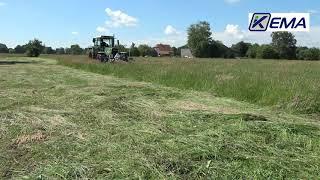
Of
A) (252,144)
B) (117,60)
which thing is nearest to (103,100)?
(252,144)

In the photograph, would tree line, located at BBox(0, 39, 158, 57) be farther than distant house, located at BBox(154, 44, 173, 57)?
No

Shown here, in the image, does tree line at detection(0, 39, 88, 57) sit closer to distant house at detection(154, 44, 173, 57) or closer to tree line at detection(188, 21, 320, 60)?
distant house at detection(154, 44, 173, 57)

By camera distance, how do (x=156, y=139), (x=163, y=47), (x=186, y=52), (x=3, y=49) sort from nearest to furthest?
1. (x=156, y=139)
2. (x=186, y=52)
3. (x=3, y=49)
4. (x=163, y=47)

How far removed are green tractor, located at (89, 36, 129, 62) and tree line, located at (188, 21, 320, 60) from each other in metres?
54.7

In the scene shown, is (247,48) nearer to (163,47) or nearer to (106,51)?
(163,47)

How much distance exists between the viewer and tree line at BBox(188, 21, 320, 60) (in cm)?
8606

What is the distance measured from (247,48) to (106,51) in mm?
73161

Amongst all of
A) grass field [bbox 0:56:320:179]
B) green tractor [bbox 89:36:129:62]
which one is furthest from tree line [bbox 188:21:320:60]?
grass field [bbox 0:56:320:179]

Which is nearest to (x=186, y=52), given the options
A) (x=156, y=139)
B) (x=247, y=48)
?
(x=247, y=48)

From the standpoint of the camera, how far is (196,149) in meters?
5.04

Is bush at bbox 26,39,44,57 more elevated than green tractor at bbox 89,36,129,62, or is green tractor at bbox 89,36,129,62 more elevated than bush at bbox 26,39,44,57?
green tractor at bbox 89,36,129,62

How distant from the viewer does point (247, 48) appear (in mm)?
101625

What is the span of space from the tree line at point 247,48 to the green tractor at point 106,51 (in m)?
54.7

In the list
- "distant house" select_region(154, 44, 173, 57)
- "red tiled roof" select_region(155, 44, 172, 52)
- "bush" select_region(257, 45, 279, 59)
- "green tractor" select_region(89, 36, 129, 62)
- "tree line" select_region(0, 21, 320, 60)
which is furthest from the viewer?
"red tiled roof" select_region(155, 44, 172, 52)
